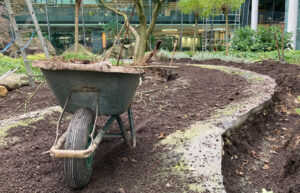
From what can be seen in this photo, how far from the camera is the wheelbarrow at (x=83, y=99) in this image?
172cm

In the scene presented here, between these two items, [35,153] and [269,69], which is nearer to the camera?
[35,153]

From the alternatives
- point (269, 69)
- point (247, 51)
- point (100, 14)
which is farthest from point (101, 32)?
point (269, 69)

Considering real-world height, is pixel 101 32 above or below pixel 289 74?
above

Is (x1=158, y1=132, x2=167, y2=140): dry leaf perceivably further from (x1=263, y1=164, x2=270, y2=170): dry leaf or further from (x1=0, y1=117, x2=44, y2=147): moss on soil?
(x1=0, y1=117, x2=44, y2=147): moss on soil

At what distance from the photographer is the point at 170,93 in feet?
15.3

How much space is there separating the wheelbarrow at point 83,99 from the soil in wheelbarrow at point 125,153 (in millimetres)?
241

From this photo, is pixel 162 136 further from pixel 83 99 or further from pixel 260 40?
pixel 260 40

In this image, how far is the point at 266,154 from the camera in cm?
292

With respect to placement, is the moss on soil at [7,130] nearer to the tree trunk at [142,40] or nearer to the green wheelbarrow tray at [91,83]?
the green wheelbarrow tray at [91,83]

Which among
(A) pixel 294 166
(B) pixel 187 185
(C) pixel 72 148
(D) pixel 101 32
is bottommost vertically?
(A) pixel 294 166

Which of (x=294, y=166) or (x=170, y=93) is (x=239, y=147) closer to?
(x=294, y=166)

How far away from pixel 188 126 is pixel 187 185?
1.21 metres

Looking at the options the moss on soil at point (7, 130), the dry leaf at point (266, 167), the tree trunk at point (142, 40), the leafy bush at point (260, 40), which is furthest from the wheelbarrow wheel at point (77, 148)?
the leafy bush at point (260, 40)

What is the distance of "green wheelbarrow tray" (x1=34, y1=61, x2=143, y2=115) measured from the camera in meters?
1.81
